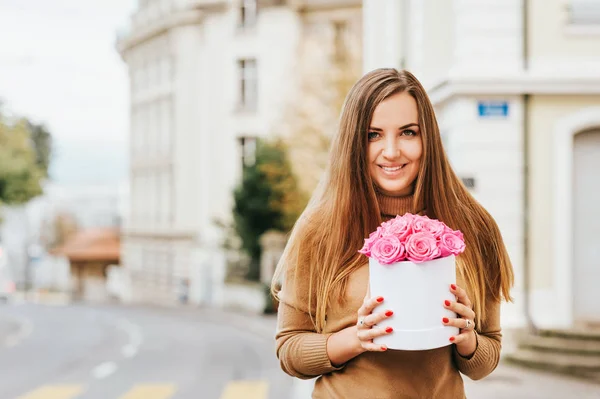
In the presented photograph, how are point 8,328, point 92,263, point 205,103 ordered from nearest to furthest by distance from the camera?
point 8,328
point 205,103
point 92,263

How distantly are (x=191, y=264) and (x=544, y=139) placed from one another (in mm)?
28157

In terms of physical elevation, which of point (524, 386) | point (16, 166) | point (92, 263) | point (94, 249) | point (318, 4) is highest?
point (318, 4)

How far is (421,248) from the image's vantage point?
2.18 m

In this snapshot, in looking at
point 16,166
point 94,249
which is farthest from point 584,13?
point 94,249

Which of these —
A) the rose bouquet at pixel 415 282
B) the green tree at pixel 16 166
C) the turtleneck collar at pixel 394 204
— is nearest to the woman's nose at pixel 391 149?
the turtleneck collar at pixel 394 204

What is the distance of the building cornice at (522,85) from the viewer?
461 inches

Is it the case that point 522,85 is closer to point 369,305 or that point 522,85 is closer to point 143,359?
point 143,359

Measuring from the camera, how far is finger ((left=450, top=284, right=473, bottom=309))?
2213 mm

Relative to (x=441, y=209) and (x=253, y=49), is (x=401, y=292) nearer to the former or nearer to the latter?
(x=441, y=209)

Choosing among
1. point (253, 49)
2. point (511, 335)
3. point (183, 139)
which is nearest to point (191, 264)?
point (183, 139)

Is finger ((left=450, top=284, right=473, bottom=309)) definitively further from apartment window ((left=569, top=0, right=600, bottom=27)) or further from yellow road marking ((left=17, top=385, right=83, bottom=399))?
apartment window ((left=569, top=0, right=600, bottom=27))

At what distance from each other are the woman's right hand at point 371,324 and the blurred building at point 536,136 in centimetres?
968

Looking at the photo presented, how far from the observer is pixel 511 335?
1161 cm

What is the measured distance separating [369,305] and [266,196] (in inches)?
1092
